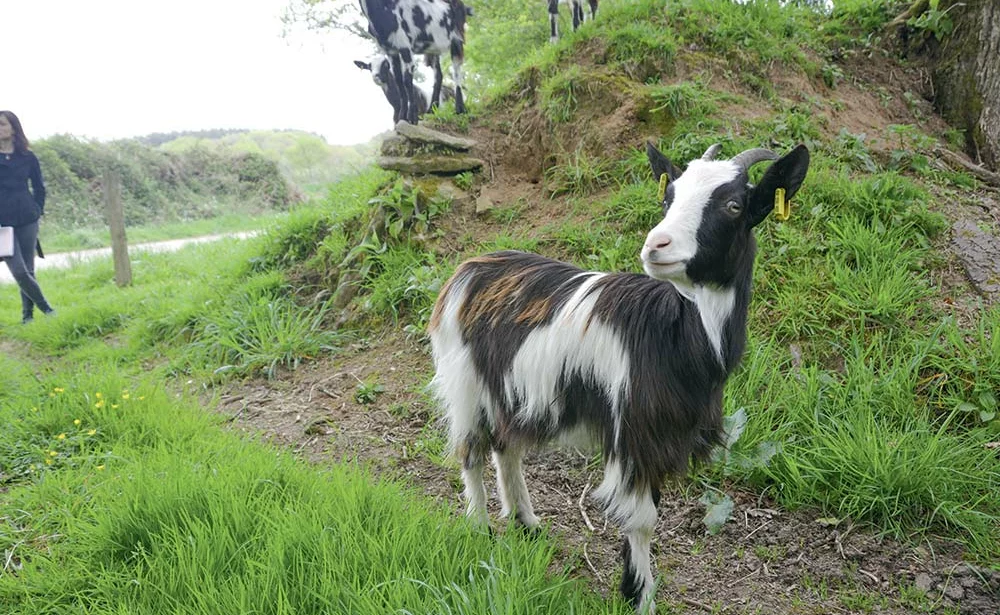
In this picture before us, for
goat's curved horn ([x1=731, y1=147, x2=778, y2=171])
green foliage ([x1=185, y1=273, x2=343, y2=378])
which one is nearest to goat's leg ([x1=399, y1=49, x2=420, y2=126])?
green foliage ([x1=185, y1=273, x2=343, y2=378])

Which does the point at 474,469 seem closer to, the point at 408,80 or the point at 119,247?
the point at 408,80

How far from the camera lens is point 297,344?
430 centimetres

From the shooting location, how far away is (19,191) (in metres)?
5.72

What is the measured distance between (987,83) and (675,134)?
2437mm

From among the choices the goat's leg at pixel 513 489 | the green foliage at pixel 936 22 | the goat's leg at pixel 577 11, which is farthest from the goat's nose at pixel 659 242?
the goat's leg at pixel 577 11

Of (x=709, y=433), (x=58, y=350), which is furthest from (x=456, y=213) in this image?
(x=58, y=350)

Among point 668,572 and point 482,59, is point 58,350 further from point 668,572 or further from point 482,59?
point 482,59

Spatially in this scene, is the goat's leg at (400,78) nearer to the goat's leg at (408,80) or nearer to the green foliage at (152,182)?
the goat's leg at (408,80)

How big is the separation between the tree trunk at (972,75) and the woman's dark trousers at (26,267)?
8670mm

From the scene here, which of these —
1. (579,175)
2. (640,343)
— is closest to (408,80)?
(579,175)

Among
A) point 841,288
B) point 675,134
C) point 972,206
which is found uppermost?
point 675,134

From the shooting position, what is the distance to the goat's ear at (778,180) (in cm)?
172

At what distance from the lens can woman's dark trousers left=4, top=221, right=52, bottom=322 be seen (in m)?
5.80

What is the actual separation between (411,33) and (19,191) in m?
4.35
